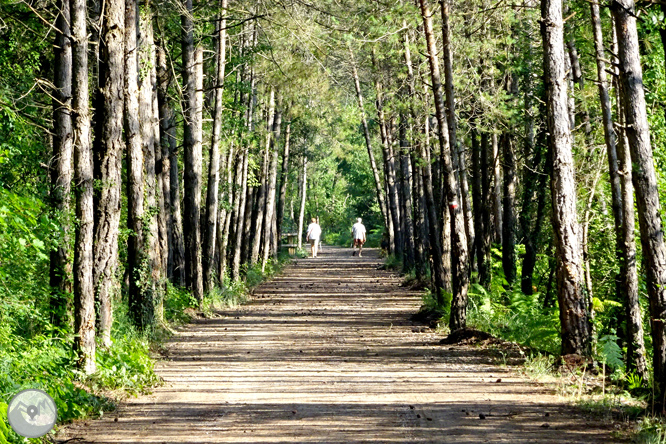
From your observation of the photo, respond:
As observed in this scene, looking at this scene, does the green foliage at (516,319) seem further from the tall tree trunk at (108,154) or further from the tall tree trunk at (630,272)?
the tall tree trunk at (108,154)

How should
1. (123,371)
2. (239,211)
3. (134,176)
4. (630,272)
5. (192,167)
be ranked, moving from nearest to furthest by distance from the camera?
(123,371) < (630,272) < (134,176) < (192,167) < (239,211)

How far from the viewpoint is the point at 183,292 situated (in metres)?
20.0

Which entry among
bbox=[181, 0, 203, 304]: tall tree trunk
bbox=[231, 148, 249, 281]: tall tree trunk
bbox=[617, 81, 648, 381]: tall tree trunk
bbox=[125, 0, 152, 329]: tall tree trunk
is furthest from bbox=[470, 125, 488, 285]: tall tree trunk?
bbox=[125, 0, 152, 329]: tall tree trunk

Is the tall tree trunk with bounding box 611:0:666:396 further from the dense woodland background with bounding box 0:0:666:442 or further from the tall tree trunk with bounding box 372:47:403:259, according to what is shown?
the tall tree trunk with bounding box 372:47:403:259

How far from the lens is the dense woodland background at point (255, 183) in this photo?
9695mm

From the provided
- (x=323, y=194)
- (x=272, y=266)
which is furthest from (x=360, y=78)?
(x=323, y=194)

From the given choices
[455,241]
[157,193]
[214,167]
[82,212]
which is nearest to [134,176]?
[157,193]

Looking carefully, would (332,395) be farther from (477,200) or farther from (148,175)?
(477,200)

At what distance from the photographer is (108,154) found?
1112 cm

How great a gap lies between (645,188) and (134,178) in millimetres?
8582

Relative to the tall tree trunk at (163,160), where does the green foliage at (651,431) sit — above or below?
below

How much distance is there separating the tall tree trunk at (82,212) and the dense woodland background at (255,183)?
0.03m

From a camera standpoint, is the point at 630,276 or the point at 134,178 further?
the point at 134,178

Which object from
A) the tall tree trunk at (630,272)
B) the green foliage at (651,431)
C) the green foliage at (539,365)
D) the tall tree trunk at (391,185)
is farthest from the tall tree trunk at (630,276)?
the tall tree trunk at (391,185)
